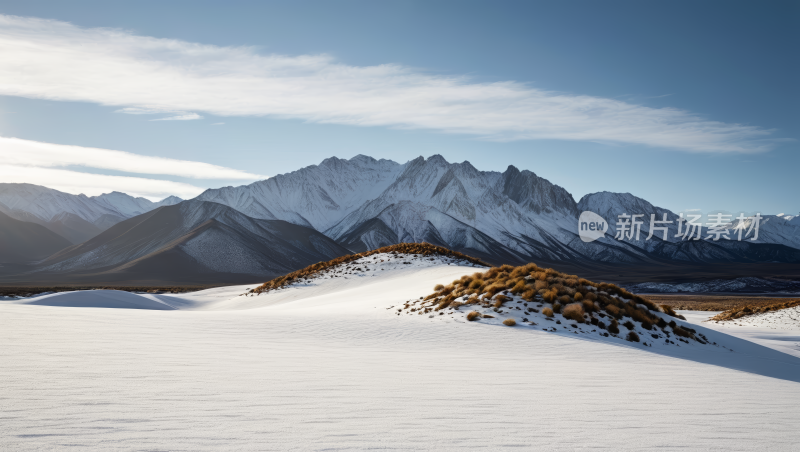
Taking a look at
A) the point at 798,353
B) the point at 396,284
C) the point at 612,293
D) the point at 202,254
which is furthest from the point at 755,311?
the point at 202,254

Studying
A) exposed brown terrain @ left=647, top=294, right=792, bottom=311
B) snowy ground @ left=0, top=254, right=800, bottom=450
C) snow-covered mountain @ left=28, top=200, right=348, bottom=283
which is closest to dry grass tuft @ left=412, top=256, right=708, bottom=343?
snowy ground @ left=0, top=254, right=800, bottom=450

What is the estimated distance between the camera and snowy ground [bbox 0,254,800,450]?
16.6 ft

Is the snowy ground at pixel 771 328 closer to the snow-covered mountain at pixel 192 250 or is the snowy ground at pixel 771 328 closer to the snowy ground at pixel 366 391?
the snowy ground at pixel 366 391

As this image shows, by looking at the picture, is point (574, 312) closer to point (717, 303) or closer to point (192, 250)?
point (717, 303)

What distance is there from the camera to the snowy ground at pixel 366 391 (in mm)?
5074

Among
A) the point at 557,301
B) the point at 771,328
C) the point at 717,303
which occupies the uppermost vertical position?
the point at 557,301

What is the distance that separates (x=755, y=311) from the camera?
1212 inches

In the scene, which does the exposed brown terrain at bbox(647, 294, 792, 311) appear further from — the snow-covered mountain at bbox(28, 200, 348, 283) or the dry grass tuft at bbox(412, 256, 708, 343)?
the snow-covered mountain at bbox(28, 200, 348, 283)

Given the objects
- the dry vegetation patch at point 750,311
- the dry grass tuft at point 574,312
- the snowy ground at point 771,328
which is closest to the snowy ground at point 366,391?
the dry grass tuft at point 574,312

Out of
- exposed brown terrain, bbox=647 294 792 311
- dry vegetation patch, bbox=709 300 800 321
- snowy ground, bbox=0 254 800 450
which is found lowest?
exposed brown terrain, bbox=647 294 792 311

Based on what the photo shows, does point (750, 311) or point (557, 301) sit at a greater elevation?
point (557, 301)

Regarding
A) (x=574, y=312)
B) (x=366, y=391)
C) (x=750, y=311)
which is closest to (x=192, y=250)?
(x=750, y=311)

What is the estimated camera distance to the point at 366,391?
697cm

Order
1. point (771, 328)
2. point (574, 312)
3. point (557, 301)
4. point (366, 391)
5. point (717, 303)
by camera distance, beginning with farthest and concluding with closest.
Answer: point (717, 303) < point (771, 328) < point (557, 301) < point (574, 312) < point (366, 391)
